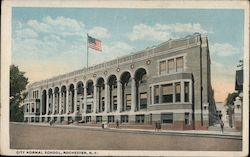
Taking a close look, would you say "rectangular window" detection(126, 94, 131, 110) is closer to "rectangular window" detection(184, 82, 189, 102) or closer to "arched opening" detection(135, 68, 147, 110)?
"arched opening" detection(135, 68, 147, 110)

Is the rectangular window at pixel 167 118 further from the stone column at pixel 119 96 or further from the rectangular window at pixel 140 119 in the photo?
the stone column at pixel 119 96

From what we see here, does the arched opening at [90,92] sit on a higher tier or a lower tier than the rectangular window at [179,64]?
lower

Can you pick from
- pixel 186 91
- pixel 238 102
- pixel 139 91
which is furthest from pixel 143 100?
pixel 238 102

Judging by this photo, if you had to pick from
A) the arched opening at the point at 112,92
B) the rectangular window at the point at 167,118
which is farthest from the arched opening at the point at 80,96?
the rectangular window at the point at 167,118

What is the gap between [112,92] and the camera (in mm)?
6848

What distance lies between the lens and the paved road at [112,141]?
6.18 meters

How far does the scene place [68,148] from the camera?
247 inches

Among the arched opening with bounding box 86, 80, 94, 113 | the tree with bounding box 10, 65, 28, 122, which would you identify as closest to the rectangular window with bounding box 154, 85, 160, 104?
the arched opening with bounding box 86, 80, 94, 113

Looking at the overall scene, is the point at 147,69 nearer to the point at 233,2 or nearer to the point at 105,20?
the point at 105,20

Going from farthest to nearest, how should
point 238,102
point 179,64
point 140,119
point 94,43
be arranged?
point 140,119 < point 179,64 < point 94,43 < point 238,102

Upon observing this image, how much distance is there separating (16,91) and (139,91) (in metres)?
1.74

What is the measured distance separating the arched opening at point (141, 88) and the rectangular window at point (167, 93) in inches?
11.4

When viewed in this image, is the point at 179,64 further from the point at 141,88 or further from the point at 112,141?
the point at 112,141

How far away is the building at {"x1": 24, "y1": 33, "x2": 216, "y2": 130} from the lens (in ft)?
20.9
